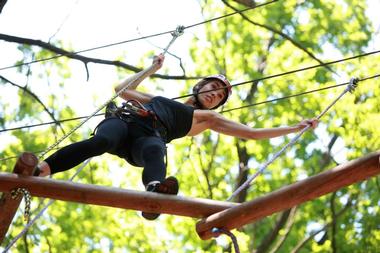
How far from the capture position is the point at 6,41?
242 inches

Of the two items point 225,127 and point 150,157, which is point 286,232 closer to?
point 225,127

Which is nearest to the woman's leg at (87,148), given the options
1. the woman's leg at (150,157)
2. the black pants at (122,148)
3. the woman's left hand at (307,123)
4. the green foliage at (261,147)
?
the black pants at (122,148)

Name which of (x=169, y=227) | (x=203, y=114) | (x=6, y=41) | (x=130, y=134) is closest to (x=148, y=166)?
(x=130, y=134)

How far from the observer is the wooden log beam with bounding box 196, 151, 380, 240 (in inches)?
137

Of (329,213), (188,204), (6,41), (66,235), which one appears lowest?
(188,204)

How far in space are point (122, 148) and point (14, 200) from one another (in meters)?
0.91

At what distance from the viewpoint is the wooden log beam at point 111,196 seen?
152 inches

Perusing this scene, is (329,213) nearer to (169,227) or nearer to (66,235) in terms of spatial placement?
(169,227)

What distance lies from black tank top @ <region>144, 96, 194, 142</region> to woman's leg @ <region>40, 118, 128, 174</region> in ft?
1.33

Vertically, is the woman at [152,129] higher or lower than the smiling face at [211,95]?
lower

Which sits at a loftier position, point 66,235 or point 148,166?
point 66,235

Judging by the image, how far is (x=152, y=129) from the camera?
4.63 metres

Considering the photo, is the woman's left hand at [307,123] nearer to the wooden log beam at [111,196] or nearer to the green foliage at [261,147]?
the wooden log beam at [111,196]

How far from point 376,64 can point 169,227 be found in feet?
12.9
